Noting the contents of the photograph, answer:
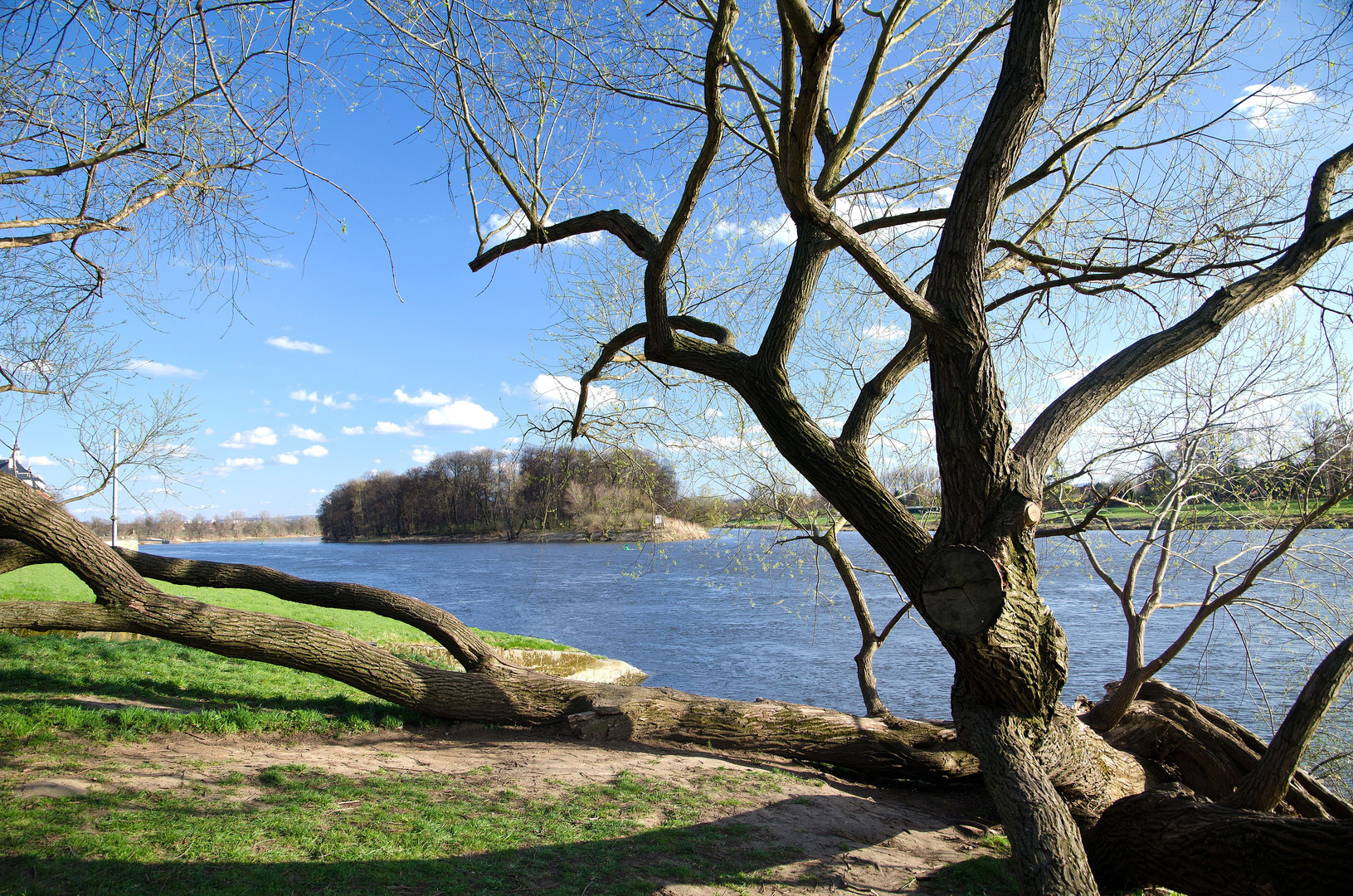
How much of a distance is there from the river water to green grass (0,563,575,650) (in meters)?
2.66

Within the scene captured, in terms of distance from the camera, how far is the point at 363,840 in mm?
4059

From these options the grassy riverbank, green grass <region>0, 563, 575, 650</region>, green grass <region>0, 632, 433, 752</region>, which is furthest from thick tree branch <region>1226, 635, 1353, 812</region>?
green grass <region>0, 563, 575, 650</region>

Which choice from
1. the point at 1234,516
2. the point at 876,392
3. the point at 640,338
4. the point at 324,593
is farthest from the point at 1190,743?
the point at 324,593

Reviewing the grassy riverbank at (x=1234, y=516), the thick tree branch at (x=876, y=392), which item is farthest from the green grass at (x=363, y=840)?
the grassy riverbank at (x=1234, y=516)

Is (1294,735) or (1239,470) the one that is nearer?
(1294,735)

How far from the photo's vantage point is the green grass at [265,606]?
12.2m

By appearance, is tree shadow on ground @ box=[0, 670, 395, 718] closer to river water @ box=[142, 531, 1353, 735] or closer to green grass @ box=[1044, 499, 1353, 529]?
river water @ box=[142, 531, 1353, 735]

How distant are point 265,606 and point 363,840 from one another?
43.2ft

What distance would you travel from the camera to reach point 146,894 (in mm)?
3189

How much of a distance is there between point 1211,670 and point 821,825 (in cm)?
1121

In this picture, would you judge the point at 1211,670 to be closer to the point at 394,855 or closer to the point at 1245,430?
the point at 1245,430

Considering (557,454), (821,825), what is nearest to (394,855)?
(821,825)

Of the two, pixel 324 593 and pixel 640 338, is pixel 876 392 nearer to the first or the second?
pixel 640 338

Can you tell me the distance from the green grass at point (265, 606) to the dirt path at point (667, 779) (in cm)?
556
